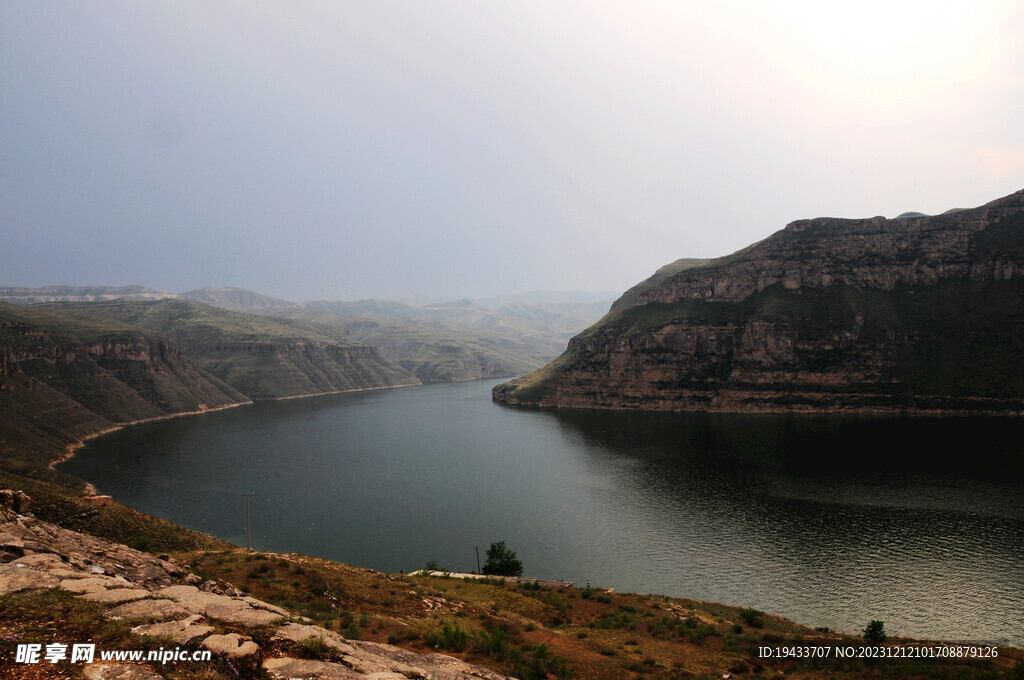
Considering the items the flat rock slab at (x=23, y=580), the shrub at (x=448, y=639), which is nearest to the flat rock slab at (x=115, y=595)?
the flat rock slab at (x=23, y=580)

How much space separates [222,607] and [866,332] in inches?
7816

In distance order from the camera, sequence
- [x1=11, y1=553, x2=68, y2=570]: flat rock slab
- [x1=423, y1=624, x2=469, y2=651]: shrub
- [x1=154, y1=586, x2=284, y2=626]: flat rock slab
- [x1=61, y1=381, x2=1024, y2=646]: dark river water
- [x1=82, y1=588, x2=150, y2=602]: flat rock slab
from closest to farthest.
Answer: [x1=82, y1=588, x2=150, y2=602]: flat rock slab → [x1=154, y1=586, x2=284, y2=626]: flat rock slab → [x1=11, y1=553, x2=68, y2=570]: flat rock slab → [x1=423, y1=624, x2=469, y2=651]: shrub → [x1=61, y1=381, x2=1024, y2=646]: dark river water

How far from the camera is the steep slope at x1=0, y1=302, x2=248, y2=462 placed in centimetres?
11931

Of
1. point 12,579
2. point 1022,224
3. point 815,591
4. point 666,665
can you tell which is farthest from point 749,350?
point 12,579

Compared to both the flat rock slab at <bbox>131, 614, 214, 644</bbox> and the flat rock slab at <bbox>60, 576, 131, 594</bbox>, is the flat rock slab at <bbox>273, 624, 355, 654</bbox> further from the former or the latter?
the flat rock slab at <bbox>60, 576, 131, 594</bbox>

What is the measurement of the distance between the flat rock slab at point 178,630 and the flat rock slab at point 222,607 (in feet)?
5.94

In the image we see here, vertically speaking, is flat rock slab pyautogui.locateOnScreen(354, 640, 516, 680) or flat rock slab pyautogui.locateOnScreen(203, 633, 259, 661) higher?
flat rock slab pyautogui.locateOnScreen(203, 633, 259, 661)

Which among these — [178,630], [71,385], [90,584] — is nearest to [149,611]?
[178,630]

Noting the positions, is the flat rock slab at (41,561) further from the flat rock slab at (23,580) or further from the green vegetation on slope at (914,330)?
the green vegetation on slope at (914,330)

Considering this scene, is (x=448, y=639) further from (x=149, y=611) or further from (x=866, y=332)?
(x=866, y=332)

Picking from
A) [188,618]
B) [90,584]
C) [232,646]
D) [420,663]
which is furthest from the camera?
[420,663]

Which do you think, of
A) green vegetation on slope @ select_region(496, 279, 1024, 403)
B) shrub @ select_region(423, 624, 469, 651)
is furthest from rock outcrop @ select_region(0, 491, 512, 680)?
green vegetation on slope @ select_region(496, 279, 1024, 403)

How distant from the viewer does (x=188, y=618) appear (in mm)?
14070

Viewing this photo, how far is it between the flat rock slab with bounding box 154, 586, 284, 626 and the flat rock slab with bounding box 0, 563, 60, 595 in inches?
117
